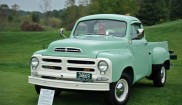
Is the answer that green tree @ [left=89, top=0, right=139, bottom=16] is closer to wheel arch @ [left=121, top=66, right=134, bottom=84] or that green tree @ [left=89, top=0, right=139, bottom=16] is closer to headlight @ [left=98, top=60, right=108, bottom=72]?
wheel arch @ [left=121, top=66, right=134, bottom=84]

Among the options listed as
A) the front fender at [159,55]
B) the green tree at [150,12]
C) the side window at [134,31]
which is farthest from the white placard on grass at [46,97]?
the green tree at [150,12]

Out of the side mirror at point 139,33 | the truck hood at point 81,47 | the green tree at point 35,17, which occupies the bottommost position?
the truck hood at point 81,47

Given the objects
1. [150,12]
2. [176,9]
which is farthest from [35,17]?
[176,9]

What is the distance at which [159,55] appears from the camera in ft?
30.0

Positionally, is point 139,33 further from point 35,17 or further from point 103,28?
point 35,17

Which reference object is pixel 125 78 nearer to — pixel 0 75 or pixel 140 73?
pixel 140 73

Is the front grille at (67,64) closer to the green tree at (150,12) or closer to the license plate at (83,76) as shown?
the license plate at (83,76)

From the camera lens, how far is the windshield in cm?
806

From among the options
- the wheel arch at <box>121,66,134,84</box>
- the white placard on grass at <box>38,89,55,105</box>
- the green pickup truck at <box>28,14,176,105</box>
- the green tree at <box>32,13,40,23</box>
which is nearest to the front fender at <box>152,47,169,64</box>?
the green pickup truck at <box>28,14,176,105</box>

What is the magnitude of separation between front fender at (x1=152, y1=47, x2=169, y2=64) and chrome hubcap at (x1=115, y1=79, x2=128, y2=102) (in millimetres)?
2072

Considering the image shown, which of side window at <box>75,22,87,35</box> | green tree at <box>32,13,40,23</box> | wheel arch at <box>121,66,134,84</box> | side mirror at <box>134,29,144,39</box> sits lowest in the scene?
wheel arch at <box>121,66,134,84</box>

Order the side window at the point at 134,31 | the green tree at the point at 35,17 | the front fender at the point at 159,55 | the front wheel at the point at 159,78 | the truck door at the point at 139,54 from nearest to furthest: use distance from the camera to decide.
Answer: the truck door at the point at 139,54
the side window at the point at 134,31
the front fender at the point at 159,55
the front wheel at the point at 159,78
the green tree at the point at 35,17

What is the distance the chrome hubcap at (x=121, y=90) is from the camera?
22.9 feet

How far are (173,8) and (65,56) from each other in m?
58.4
